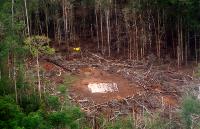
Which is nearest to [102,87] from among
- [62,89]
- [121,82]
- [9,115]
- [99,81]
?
[99,81]

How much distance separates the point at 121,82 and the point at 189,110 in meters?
5.14

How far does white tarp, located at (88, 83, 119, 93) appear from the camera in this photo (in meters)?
21.9

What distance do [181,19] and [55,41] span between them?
6059mm

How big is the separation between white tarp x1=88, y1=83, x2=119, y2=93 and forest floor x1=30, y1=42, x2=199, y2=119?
162 mm

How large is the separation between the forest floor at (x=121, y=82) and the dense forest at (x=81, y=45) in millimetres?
234

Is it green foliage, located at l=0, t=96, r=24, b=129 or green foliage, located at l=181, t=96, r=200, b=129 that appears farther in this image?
green foliage, located at l=181, t=96, r=200, b=129

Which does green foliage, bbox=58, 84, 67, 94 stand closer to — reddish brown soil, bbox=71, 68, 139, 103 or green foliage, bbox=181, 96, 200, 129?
reddish brown soil, bbox=71, 68, 139, 103

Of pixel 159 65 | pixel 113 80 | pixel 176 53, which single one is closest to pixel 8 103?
pixel 113 80

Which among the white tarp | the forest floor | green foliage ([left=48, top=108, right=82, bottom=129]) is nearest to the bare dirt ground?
the forest floor

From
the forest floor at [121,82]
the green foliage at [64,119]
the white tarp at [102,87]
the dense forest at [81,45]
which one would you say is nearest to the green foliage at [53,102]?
the dense forest at [81,45]

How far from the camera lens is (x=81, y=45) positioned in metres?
26.2

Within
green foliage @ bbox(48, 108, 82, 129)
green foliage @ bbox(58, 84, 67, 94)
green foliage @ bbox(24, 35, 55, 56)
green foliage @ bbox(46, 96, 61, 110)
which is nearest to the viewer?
Answer: green foliage @ bbox(48, 108, 82, 129)

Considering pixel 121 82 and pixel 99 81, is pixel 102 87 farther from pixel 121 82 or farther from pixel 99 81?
pixel 121 82

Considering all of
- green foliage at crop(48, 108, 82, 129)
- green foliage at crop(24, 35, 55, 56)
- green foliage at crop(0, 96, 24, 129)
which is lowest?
green foliage at crop(48, 108, 82, 129)
